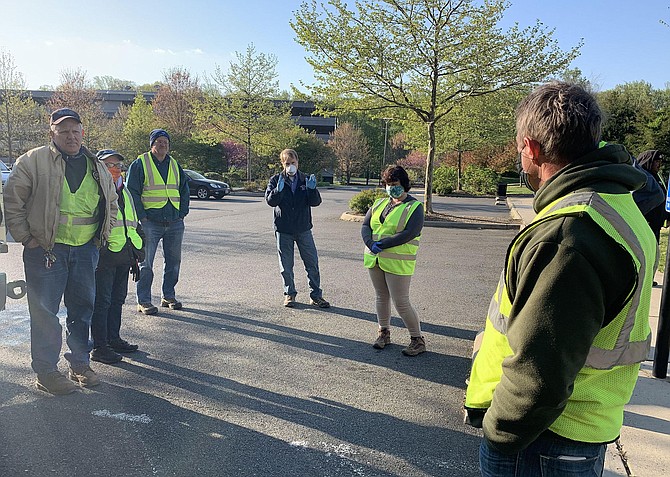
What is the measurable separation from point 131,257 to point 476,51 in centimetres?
1381

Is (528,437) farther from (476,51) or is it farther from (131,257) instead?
(476,51)

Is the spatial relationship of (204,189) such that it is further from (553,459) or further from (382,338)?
(553,459)

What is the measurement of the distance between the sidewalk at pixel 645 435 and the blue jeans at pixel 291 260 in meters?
3.83

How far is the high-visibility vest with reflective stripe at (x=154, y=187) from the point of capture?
21.0 ft

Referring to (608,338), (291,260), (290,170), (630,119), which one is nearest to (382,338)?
(291,260)

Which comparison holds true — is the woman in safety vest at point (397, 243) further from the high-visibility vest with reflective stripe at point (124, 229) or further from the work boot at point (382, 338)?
the high-visibility vest with reflective stripe at point (124, 229)

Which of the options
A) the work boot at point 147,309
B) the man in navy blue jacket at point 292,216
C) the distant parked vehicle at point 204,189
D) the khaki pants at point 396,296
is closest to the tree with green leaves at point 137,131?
the distant parked vehicle at point 204,189

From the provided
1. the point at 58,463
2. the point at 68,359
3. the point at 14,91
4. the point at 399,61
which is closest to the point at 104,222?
the point at 68,359


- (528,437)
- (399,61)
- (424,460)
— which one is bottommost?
(424,460)

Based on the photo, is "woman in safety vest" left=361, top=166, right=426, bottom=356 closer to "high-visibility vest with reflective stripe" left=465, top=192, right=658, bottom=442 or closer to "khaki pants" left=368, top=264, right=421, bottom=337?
"khaki pants" left=368, top=264, right=421, bottom=337

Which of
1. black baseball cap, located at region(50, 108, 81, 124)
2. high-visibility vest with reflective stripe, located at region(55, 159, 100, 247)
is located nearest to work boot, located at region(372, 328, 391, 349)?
high-visibility vest with reflective stripe, located at region(55, 159, 100, 247)

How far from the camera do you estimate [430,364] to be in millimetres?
5020

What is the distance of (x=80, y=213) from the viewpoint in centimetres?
437

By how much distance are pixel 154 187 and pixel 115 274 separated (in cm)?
161
